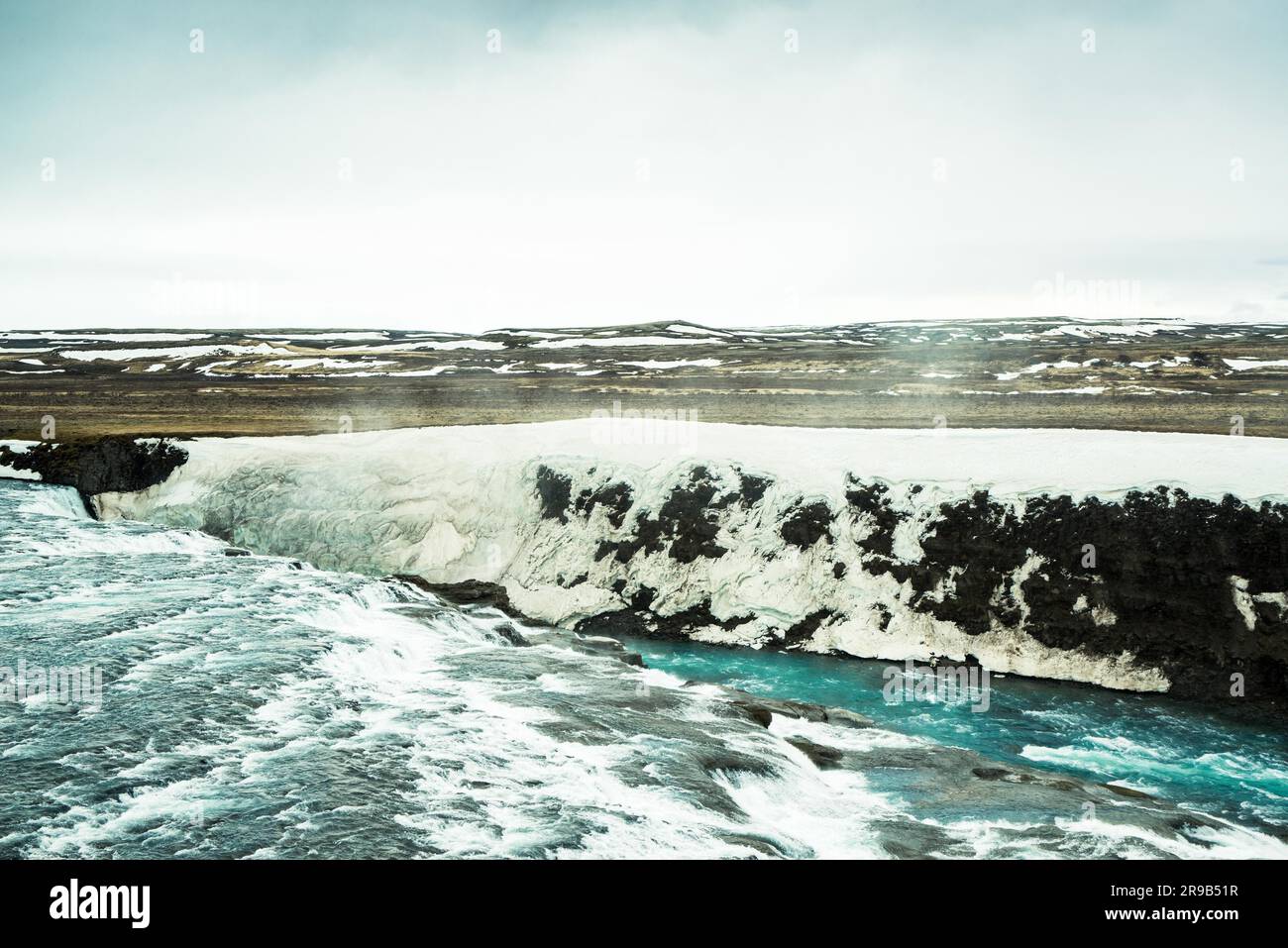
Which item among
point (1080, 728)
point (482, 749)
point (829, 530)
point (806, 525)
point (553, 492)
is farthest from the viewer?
point (553, 492)

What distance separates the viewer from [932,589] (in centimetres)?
3077

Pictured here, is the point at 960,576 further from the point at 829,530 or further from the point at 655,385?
the point at 655,385

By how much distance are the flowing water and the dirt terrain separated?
21795 millimetres

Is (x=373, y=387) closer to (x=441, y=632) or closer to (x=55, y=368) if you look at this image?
(x=55, y=368)

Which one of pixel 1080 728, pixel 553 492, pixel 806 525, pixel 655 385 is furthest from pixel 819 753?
pixel 655 385

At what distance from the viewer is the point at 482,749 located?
16.8m

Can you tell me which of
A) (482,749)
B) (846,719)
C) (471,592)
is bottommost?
(846,719)

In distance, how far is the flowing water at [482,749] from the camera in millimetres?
13500

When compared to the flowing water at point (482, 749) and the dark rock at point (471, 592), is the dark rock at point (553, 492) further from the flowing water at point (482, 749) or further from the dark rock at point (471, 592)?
the flowing water at point (482, 749)

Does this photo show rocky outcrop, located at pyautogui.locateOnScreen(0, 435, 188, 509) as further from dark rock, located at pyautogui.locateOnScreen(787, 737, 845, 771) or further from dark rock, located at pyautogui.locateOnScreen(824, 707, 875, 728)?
dark rock, located at pyautogui.locateOnScreen(787, 737, 845, 771)

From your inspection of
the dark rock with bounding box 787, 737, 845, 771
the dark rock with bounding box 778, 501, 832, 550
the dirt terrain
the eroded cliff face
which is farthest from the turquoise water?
the dirt terrain

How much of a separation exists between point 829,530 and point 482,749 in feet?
62.9

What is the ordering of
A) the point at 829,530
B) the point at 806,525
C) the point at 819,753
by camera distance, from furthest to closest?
the point at 806,525 < the point at 829,530 < the point at 819,753
